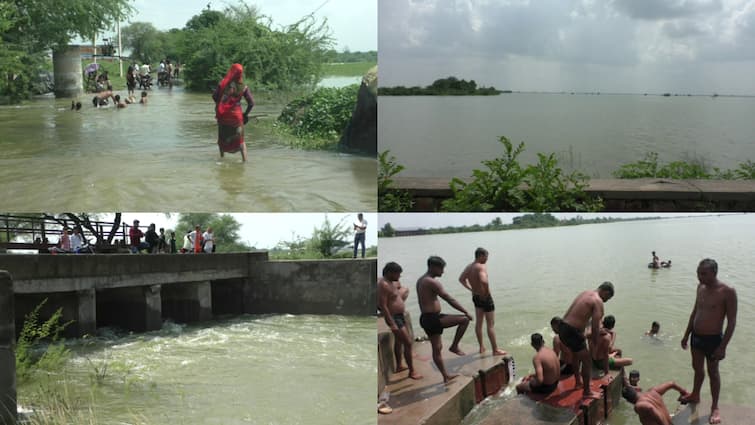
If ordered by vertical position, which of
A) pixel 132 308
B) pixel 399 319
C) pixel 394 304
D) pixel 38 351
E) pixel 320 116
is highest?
pixel 320 116

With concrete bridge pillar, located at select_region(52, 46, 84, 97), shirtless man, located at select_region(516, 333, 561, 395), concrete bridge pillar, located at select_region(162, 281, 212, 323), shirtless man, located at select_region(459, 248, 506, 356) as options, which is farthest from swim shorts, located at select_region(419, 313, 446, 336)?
concrete bridge pillar, located at select_region(162, 281, 212, 323)

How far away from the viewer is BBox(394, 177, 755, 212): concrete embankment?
673cm

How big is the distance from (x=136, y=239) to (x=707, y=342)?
10596 millimetres

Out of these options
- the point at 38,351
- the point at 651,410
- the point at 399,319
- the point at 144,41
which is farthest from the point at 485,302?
the point at 38,351

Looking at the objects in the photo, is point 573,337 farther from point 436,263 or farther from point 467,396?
point 436,263

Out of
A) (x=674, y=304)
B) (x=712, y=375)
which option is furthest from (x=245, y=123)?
(x=674, y=304)

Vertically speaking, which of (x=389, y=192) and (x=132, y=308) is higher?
(x=389, y=192)

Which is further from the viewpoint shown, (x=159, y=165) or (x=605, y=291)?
(x=159, y=165)

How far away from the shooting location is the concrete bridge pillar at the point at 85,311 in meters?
10.9

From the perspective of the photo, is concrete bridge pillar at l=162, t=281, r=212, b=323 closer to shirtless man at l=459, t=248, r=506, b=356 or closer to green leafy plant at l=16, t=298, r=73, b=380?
green leafy plant at l=16, t=298, r=73, b=380

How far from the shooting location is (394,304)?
527cm

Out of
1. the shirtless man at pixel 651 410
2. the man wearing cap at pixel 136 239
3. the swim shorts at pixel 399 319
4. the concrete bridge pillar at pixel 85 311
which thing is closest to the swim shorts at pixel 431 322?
the swim shorts at pixel 399 319

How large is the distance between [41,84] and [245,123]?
342 cm

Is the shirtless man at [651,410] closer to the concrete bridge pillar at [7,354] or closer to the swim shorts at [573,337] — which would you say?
the swim shorts at [573,337]
